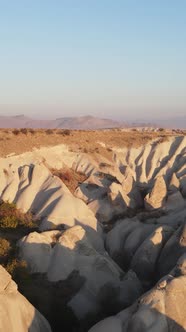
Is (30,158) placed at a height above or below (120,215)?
above

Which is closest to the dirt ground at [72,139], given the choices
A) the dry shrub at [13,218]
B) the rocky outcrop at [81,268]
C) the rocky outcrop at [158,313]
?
the dry shrub at [13,218]

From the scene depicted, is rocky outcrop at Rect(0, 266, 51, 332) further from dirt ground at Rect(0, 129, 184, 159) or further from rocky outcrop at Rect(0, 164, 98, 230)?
dirt ground at Rect(0, 129, 184, 159)

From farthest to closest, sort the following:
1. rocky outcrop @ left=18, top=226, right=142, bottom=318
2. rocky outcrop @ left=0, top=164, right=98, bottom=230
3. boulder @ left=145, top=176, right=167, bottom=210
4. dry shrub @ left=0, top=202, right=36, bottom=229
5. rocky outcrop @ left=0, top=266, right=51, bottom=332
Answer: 1. boulder @ left=145, top=176, right=167, bottom=210
2. rocky outcrop @ left=0, top=164, right=98, bottom=230
3. dry shrub @ left=0, top=202, right=36, bottom=229
4. rocky outcrop @ left=18, top=226, right=142, bottom=318
5. rocky outcrop @ left=0, top=266, right=51, bottom=332

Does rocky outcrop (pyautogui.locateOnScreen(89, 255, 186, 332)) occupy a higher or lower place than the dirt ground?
lower

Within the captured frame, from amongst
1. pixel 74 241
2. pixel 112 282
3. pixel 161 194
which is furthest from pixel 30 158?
pixel 112 282

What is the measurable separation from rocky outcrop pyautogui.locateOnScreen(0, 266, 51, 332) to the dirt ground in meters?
24.0

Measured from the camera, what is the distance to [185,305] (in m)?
17.2

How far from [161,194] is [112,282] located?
1503cm

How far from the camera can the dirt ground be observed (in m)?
44.7

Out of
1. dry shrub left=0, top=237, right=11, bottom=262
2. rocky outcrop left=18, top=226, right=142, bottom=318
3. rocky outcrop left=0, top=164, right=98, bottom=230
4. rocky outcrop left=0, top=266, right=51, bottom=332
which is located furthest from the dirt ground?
rocky outcrop left=0, top=266, right=51, bottom=332

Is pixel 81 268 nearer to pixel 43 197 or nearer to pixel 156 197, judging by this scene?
pixel 43 197

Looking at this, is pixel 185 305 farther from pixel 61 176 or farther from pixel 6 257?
pixel 61 176

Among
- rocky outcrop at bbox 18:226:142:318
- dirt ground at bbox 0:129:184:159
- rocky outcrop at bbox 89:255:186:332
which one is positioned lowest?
rocky outcrop at bbox 18:226:142:318

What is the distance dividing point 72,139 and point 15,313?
1281 inches
